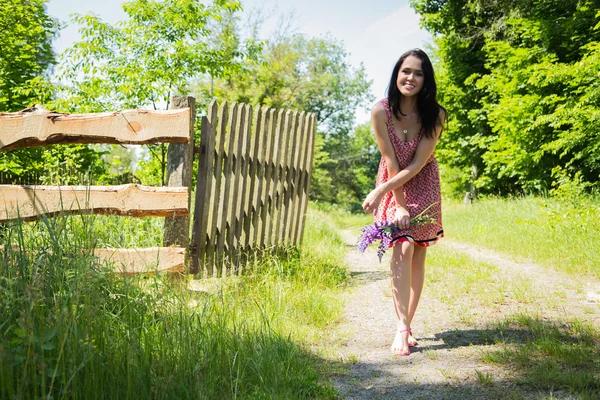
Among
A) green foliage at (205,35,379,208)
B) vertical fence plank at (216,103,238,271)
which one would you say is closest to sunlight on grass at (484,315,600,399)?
vertical fence plank at (216,103,238,271)

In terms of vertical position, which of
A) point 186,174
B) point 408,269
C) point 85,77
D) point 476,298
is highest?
point 85,77

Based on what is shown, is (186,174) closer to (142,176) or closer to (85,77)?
(142,176)

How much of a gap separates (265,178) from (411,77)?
2.88 meters

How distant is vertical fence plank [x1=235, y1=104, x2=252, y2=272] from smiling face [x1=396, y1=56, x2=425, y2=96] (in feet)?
7.59

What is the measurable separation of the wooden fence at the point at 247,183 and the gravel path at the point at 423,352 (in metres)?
1.32

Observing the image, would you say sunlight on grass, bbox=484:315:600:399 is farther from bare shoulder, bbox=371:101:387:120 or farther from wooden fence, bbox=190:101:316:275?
wooden fence, bbox=190:101:316:275

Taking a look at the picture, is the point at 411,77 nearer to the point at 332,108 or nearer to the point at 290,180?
the point at 290,180

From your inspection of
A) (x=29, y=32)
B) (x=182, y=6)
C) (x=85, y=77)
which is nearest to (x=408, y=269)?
(x=182, y=6)

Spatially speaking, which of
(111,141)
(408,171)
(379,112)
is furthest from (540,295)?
(111,141)

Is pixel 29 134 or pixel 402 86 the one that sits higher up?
pixel 402 86

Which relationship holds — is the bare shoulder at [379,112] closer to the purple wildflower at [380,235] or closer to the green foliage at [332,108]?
the purple wildflower at [380,235]

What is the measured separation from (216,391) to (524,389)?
160 cm

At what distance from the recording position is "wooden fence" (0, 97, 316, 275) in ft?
12.8

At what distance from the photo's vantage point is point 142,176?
8.92 metres
